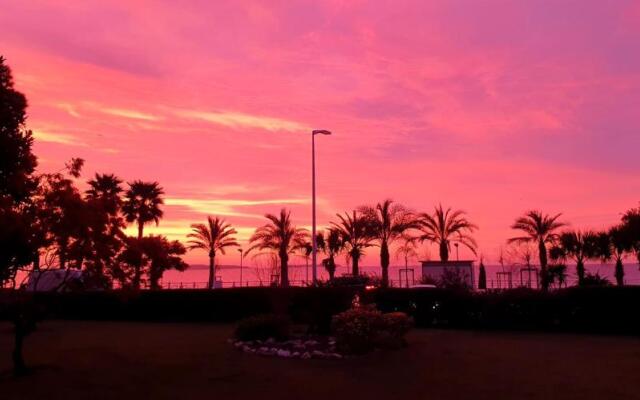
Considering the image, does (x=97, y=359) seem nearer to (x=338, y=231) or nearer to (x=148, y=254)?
(x=148, y=254)

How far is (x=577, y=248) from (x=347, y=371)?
121ft

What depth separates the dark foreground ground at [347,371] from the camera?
996 cm

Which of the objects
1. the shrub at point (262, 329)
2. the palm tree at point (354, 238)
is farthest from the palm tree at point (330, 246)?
the shrub at point (262, 329)

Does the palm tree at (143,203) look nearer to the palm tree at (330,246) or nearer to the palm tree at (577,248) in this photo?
the palm tree at (330,246)

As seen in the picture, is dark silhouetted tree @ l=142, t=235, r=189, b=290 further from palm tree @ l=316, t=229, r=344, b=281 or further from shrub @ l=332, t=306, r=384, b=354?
shrub @ l=332, t=306, r=384, b=354

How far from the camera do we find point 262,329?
640 inches

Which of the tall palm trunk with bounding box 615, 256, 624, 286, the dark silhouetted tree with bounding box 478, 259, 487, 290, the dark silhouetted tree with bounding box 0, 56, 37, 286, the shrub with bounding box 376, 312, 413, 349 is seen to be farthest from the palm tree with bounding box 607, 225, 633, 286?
the dark silhouetted tree with bounding box 0, 56, 37, 286

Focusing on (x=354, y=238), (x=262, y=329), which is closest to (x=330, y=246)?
(x=354, y=238)

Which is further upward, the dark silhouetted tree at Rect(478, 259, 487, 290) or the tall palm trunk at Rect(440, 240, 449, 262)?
the tall palm trunk at Rect(440, 240, 449, 262)

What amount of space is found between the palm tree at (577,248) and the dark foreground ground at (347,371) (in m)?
27.9

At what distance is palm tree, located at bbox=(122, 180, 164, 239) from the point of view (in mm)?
49812

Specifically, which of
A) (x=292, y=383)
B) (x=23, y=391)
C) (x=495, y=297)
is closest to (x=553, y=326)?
(x=495, y=297)

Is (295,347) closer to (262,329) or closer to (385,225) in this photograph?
(262,329)

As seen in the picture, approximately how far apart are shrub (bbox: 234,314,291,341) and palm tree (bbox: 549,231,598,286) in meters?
33.6
